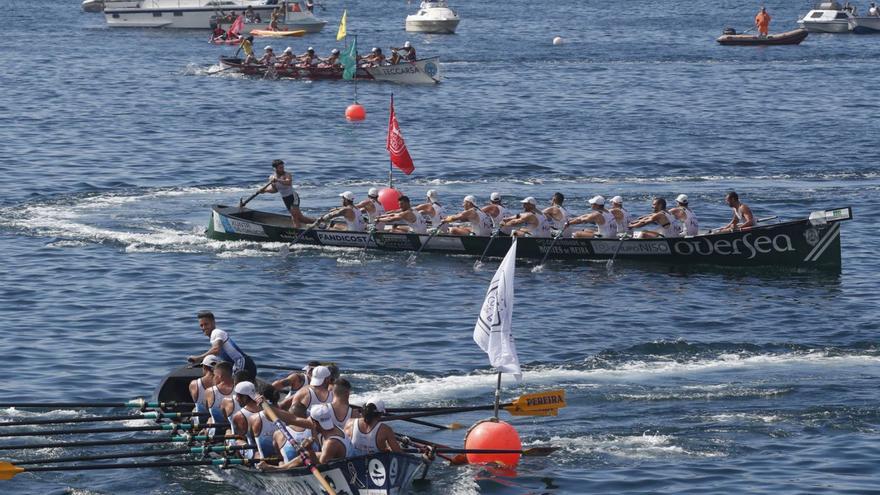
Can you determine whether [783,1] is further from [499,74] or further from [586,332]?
[586,332]

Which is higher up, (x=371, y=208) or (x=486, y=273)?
(x=371, y=208)

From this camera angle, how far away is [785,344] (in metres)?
32.4

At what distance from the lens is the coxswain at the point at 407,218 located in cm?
4056

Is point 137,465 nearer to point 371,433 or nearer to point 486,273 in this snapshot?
point 371,433

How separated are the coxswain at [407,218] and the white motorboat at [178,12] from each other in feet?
214

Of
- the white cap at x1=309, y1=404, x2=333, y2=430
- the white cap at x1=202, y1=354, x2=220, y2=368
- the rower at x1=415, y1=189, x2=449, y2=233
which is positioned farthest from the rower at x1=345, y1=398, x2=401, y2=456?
the rower at x1=415, y1=189, x2=449, y2=233

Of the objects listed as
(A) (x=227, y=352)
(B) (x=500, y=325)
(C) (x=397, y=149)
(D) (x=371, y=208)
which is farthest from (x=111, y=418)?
(C) (x=397, y=149)

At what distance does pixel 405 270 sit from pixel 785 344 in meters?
11.5

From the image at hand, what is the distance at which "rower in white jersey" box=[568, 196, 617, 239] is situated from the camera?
39531mm

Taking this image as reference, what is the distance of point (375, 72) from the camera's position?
7712 cm

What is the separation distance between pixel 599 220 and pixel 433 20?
215ft

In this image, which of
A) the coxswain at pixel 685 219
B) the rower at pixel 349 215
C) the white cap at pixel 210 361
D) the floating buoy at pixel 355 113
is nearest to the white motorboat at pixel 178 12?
the floating buoy at pixel 355 113

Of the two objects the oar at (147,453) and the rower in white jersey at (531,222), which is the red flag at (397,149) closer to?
the rower in white jersey at (531,222)

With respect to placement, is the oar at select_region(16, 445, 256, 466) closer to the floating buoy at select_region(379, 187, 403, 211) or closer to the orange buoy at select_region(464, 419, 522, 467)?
the orange buoy at select_region(464, 419, 522, 467)
